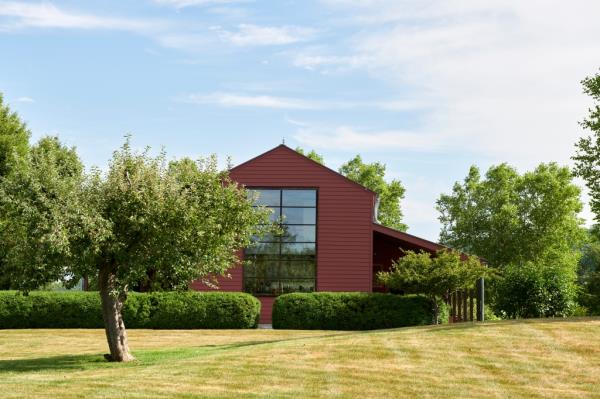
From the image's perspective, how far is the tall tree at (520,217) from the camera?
60719 mm

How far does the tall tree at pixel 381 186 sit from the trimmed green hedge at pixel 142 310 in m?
34.0

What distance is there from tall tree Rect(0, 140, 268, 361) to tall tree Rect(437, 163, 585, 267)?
152 ft

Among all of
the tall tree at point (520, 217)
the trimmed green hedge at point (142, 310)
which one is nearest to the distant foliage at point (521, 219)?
the tall tree at point (520, 217)

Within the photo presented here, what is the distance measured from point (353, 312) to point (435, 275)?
318cm

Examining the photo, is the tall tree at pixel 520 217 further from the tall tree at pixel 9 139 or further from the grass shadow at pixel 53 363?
the grass shadow at pixel 53 363

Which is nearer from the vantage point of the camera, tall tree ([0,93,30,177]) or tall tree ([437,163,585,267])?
tall tree ([0,93,30,177])

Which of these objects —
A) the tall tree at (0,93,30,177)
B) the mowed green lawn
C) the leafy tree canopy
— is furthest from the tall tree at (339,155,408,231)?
the mowed green lawn

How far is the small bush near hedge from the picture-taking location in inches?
1118

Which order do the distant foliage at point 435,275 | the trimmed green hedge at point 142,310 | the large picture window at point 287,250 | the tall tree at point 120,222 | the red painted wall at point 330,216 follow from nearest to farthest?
1. the tall tree at point 120,222
2. the distant foliage at point 435,275
3. the trimmed green hedge at point 142,310
4. the red painted wall at point 330,216
5. the large picture window at point 287,250

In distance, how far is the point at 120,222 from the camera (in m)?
17.1

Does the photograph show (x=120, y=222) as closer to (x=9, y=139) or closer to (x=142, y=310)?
(x=142, y=310)

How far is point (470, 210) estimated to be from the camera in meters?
65.4

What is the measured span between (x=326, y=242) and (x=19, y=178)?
56.9ft

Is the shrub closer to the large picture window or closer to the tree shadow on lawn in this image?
the large picture window
